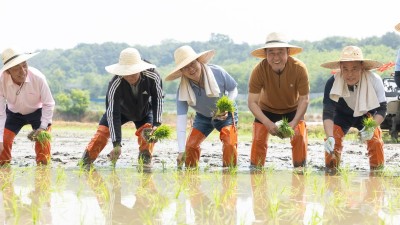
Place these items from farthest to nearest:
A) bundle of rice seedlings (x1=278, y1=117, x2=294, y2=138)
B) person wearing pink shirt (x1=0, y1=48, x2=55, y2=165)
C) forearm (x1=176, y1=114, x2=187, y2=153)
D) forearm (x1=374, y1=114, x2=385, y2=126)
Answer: person wearing pink shirt (x1=0, y1=48, x2=55, y2=165)
forearm (x1=176, y1=114, x2=187, y2=153)
forearm (x1=374, y1=114, x2=385, y2=126)
bundle of rice seedlings (x1=278, y1=117, x2=294, y2=138)

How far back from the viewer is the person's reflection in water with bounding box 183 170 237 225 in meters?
3.71

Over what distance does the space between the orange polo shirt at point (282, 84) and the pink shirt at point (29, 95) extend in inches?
A: 85.1

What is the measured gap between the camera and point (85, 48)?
139 m

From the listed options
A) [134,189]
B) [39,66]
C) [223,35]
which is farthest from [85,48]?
[134,189]

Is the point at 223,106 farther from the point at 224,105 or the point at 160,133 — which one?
the point at 160,133

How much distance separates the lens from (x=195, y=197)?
4.57 m

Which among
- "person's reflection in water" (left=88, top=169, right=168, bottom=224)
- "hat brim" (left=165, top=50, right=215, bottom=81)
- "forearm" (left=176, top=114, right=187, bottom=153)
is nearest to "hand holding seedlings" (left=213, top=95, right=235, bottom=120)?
"forearm" (left=176, top=114, right=187, bottom=153)

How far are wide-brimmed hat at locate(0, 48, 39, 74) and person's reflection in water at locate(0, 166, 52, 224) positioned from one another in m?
1.11

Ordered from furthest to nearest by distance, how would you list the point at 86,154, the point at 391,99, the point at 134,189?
the point at 391,99 → the point at 86,154 → the point at 134,189

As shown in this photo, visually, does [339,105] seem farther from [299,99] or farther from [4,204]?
[4,204]

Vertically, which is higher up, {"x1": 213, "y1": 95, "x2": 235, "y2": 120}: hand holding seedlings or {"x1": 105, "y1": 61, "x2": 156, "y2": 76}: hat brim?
{"x1": 105, "y1": 61, "x2": 156, "y2": 76}: hat brim

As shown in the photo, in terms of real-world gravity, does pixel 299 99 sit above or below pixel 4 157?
above

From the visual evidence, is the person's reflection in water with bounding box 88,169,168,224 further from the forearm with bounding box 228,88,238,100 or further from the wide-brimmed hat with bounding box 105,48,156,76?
the forearm with bounding box 228,88,238,100

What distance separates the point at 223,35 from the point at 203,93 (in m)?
142
